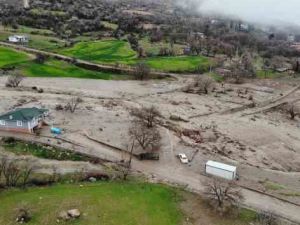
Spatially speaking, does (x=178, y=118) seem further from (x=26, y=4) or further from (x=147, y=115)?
(x=26, y=4)

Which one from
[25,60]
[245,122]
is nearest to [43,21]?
[25,60]

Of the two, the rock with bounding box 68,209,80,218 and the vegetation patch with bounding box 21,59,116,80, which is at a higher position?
the rock with bounding box 68,209,80,218

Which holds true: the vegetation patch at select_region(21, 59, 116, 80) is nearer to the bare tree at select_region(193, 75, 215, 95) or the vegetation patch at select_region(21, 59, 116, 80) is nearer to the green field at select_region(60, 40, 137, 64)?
the green field at select_region(60, 40, 137, 64)

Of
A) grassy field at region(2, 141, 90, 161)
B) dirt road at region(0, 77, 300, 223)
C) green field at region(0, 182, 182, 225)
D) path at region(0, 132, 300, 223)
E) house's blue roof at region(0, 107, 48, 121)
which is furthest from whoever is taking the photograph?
house's blue roof at region(0, 107, 48, 121)

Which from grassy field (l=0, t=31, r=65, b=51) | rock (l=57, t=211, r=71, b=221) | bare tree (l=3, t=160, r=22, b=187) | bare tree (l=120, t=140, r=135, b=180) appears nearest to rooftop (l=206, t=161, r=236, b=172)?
bare tree (l=120, t=140, r=135, b=180)

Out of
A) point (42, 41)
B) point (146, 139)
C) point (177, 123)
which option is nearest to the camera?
point (146, 139)

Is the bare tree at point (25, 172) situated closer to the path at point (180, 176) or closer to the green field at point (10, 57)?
the path at point (180, 176)

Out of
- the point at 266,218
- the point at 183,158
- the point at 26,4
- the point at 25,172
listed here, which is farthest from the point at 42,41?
the point at 266,218
